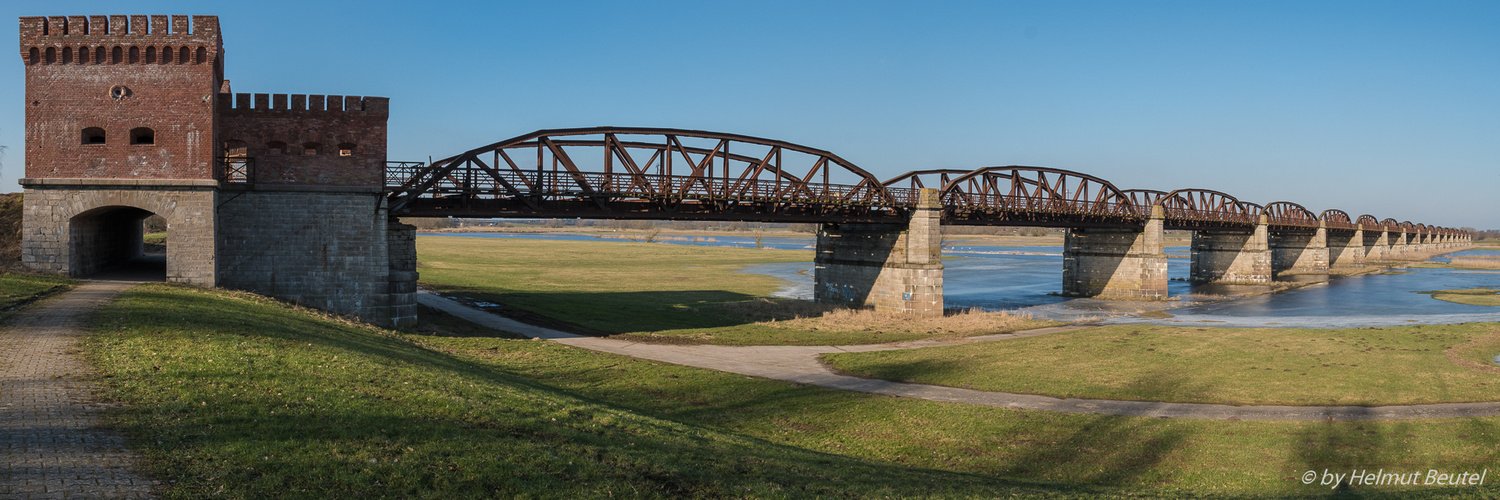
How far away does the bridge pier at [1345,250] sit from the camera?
133125 millimetres

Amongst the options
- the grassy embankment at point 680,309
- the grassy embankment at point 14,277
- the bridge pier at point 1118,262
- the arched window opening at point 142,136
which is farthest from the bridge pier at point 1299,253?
the grassy embankment at point 14,277

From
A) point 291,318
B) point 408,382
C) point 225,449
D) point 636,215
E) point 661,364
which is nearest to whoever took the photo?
A: point 225,449

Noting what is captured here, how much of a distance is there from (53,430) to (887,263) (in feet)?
145

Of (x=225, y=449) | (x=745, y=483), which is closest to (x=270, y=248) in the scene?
(x=225, y=449)

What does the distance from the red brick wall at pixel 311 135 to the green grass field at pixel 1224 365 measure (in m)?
20.4

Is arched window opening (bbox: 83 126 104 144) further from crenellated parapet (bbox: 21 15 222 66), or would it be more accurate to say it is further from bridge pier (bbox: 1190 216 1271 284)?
bridge pier (bbox: 1190 216 1271 284)

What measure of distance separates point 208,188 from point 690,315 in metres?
24.5

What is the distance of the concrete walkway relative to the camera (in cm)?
1972

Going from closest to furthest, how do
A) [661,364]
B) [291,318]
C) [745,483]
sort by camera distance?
[745,483] → [291,318] → [661,364]

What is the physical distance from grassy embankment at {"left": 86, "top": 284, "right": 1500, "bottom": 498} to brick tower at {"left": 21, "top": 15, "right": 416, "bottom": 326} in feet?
19.3

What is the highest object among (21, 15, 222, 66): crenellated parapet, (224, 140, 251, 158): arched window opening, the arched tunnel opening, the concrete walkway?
(21, 15, 222, 66): crenellated parapet

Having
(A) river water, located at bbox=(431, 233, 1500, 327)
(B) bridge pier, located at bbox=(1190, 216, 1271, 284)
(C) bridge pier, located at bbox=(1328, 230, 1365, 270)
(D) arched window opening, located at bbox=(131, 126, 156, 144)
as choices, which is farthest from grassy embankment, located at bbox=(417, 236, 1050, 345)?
(C) bridge pier, located at bbox=(1328, 230, 1365, 270)

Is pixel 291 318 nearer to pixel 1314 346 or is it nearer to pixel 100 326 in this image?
pixel 100 326

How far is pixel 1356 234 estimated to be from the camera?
138 meters
